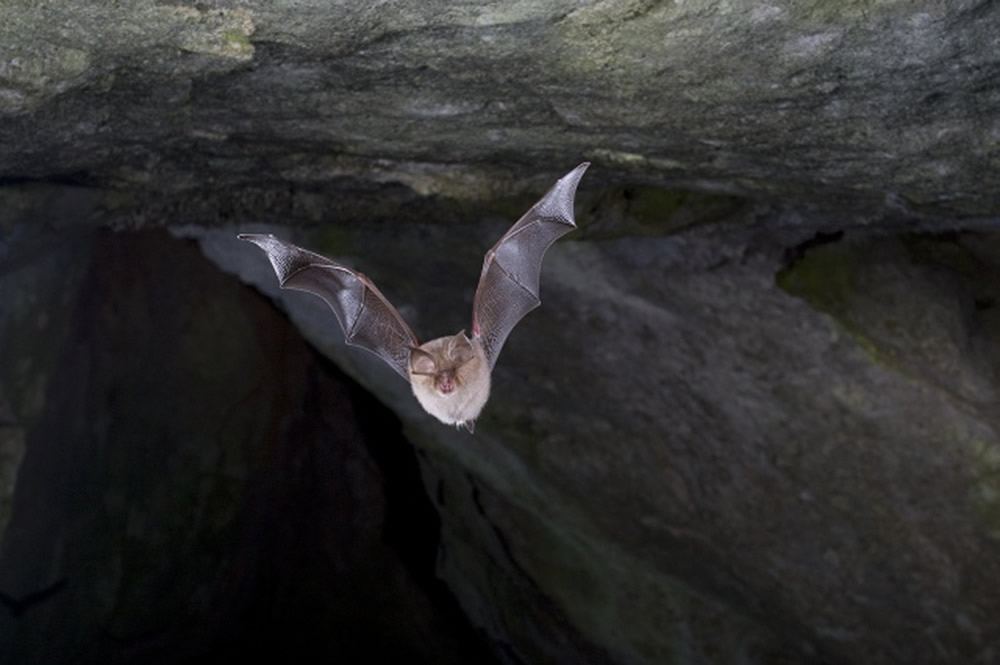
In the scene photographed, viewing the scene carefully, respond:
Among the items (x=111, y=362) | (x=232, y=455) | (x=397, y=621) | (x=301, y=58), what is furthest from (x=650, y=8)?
(x=397, y=621)

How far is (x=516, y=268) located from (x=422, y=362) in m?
0.80

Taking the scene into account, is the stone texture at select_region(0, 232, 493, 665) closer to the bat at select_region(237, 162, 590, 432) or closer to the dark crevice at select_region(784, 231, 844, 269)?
the bat at select_region(237, 162, 590, 432)

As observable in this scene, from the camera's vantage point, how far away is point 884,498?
5926 mm

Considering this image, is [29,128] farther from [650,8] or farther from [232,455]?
[232,455]

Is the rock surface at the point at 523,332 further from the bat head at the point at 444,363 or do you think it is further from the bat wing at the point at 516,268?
the bat head at the point at 444,363

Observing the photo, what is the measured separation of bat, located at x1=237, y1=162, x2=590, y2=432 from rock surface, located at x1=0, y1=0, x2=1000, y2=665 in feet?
1.33

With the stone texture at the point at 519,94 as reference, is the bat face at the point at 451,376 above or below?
below

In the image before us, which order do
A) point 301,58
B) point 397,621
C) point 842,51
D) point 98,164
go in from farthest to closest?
1. point 397,621
2. point 98,164
3. point 301,58
4. point 842,51

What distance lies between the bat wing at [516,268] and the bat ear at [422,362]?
39 cm

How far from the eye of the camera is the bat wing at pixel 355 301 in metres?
4.06

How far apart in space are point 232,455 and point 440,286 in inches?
121

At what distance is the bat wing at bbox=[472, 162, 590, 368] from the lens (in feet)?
13.4

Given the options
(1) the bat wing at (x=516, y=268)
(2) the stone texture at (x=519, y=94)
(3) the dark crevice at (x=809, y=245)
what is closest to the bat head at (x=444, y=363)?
(1) the bat wing at (x=516, y=268)

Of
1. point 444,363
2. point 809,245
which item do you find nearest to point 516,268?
point 444,363
